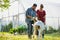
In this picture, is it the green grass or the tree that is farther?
the tree

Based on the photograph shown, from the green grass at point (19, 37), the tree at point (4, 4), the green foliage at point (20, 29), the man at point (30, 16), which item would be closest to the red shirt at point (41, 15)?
the man at point (30, 16)

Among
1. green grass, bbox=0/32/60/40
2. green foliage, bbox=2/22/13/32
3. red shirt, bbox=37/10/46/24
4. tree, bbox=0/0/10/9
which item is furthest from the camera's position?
green foliage, bbox=2/22/13/32

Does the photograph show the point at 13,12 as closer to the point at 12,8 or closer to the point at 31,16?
the point at 12,8

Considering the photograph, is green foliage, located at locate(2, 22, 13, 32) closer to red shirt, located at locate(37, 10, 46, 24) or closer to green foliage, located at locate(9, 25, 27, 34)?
green foliage, located at locate(9, 25, 27, 34)

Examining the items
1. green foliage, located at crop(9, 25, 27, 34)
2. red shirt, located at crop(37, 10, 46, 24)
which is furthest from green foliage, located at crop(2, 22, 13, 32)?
red shirt, located at crop(37, 10, 46, 24)

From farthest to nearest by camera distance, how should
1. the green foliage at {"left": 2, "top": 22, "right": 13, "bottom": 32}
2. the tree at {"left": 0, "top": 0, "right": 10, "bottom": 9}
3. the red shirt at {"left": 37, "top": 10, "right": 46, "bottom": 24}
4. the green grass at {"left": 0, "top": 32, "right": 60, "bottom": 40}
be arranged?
the green foliage at {"left": 2, "top": 22, "right": 13, "bottom": 32} → the tree at {"left": 0, "top": 0, "right": 10, "bottom": 9} → the green grass at {"left": 0, "top": 32, "right": 60, "bottom": 40} → the red shirt at {"left": 37, "top": 10, "right": 46, "bottom": 24}

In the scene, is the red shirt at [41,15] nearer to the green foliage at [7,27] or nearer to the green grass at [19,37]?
the green grass at [19,37]

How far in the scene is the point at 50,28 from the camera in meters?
7.18

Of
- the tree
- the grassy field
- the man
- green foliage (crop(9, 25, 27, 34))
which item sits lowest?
the grassy field

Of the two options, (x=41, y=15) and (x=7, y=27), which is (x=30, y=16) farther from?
(x=7, y=27)

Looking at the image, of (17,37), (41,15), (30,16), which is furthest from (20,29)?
(41,15)

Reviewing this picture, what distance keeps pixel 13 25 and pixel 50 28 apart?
1.03 metres

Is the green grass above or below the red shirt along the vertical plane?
below

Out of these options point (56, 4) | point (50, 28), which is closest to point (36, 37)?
point (50, 28)
